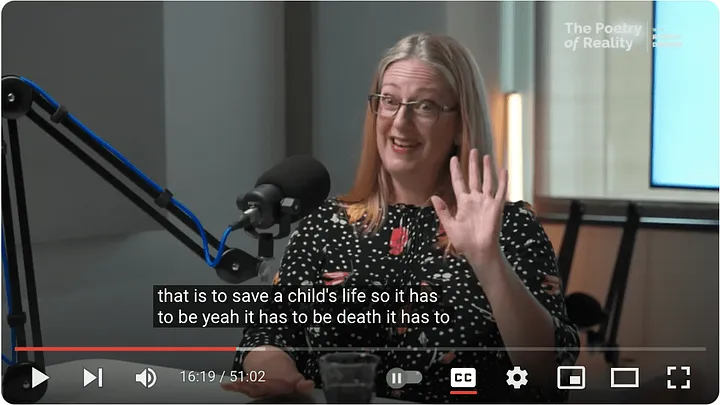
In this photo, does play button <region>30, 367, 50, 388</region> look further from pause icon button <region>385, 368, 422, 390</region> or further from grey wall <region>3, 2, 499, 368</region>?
pause icon button <region>385, 368, 422, 390</region>

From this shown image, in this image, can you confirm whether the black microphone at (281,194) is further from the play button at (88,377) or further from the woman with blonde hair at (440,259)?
the play button at (88,377)

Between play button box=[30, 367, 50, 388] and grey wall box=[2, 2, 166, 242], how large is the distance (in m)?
0.16

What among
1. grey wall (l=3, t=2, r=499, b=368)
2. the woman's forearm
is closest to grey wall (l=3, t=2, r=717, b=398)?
grey wall (l=3, t=2, r=499, b=368)

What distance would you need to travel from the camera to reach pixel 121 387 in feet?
3.94

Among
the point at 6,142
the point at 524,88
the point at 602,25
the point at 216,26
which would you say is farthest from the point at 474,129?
the point at 6,142

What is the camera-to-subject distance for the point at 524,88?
1.23 m

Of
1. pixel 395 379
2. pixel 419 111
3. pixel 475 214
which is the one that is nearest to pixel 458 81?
pixel 419 111

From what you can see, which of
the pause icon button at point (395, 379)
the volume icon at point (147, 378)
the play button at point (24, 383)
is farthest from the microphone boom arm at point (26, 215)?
the pause icon button at point (395, 379)

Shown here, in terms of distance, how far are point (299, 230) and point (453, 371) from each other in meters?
0.26

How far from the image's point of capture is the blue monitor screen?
1199mm

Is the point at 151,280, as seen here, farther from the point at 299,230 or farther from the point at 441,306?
the point at 441,306

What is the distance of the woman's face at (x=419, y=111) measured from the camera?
123cm

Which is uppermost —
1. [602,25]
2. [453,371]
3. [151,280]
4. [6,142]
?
[602,25]

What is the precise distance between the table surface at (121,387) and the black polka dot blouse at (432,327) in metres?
0.08
